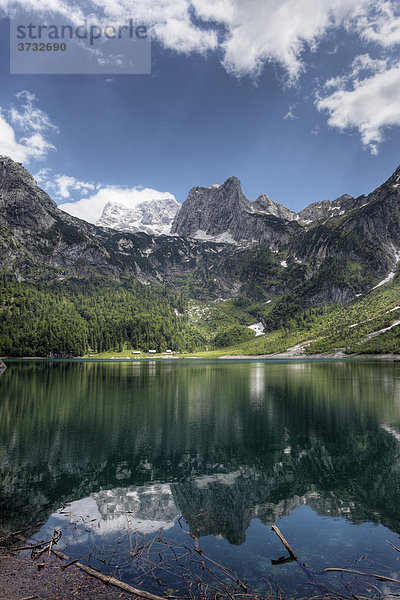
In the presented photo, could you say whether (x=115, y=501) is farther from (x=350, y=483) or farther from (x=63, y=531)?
(x=350, y=483)

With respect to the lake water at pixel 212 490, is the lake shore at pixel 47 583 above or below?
above

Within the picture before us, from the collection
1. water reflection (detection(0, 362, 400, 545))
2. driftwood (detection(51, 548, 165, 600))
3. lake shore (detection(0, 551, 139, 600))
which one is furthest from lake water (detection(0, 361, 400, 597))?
lake shore (detection(0, 551, 139, 600))

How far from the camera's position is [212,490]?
858 inches

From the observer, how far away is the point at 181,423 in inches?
1608

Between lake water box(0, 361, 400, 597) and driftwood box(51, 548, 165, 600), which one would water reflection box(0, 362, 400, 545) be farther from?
driftwood box(51, 548, 165, 600)

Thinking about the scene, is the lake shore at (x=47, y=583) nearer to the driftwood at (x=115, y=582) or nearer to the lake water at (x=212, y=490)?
the driftwood at (x=115, y=582)

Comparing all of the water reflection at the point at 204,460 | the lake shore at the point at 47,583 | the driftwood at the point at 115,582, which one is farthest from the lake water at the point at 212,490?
the lake shore at the point at 47,583

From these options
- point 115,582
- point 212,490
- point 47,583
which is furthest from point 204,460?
point 47,583

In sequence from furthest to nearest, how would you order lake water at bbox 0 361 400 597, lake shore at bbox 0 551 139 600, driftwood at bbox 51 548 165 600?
lake water at bbox 0 361 400 597 < lake shore at bbox 0 551 139 600 < driftwood at bbox 51 548 165 600

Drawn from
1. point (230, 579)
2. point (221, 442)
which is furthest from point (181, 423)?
point (230, 579)

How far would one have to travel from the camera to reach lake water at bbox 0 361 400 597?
44.3 ft

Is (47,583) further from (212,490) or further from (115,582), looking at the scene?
(212,490)

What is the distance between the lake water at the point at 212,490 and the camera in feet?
44.3

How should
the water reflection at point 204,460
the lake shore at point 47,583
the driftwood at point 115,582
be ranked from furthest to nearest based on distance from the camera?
the water reflection at point 204,460, the lake shore at point 47,583, the driftwood at point 115,582
